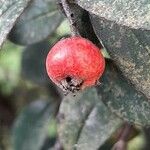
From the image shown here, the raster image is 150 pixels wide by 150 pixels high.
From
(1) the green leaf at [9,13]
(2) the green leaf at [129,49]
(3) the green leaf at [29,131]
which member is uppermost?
(1) the green leaf at [9,13]

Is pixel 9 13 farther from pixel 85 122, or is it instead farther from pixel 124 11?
pixel 85 122

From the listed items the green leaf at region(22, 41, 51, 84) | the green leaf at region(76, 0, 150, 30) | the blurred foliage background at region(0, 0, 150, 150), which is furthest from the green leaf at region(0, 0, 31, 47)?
the green leaf at region(22, 41, 51, 84)

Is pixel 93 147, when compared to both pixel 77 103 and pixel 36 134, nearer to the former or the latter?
pixel 77 103

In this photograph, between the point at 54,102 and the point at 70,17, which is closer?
the point at 70,17

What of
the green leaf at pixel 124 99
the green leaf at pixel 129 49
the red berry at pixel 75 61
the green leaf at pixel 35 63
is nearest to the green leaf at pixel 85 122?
the green leaf at pixel 124 99

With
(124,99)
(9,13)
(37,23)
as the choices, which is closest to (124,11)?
(9,13)

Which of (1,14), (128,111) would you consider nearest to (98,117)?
(128,111)

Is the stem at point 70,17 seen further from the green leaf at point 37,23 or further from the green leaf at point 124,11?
the green leaf at point 37,23
